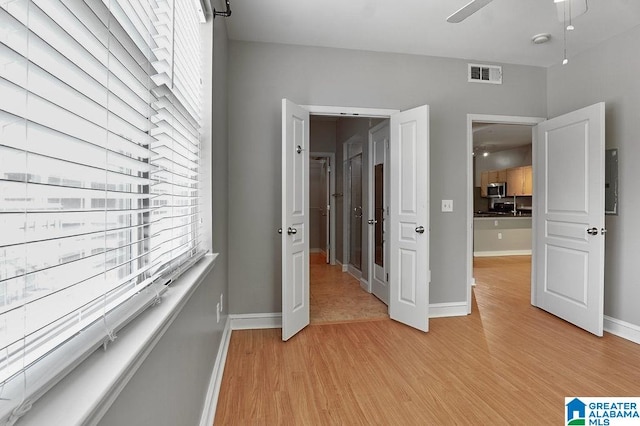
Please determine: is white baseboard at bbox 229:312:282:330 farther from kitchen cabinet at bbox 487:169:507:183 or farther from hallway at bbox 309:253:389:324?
kitchen cabinet at bbox 487:169:507:183

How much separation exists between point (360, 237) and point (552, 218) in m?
2.40

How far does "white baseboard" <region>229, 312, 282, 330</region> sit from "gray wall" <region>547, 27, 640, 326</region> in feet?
10.2

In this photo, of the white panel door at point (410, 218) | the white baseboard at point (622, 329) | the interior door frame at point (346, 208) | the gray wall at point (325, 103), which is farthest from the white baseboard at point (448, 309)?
the interior door frame at point (346, 208)

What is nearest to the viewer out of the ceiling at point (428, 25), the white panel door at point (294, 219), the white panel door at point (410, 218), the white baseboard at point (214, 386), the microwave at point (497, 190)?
the white baseboard at point (214, 386)

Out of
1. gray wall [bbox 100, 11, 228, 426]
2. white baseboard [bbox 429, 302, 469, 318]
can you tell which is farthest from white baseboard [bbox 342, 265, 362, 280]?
gray wall [bbox 100, 11, 228, 426]

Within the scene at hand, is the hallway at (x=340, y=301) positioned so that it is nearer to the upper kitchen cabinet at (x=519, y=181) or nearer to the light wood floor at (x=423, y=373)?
the light wood floor at (x=423, y=373)

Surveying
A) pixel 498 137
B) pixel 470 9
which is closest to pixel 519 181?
pixel 498 137

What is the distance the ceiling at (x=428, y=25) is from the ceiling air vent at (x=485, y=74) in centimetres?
14

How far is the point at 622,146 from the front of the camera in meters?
2.94

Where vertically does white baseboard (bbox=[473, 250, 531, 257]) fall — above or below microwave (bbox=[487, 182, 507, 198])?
below

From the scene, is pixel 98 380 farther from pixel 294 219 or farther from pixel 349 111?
pixel 349 111

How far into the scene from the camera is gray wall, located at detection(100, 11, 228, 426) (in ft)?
2.60

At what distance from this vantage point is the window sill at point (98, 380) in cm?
50

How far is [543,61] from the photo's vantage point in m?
3.50
